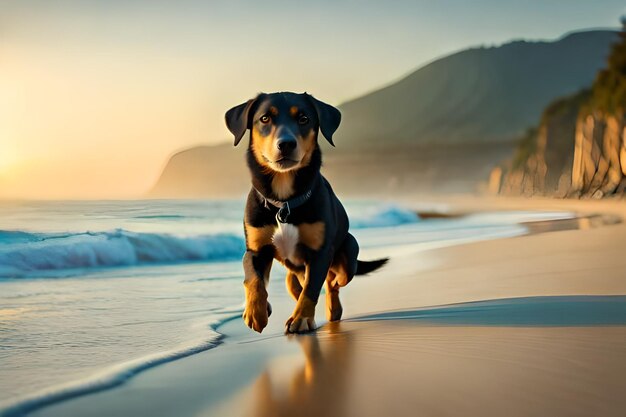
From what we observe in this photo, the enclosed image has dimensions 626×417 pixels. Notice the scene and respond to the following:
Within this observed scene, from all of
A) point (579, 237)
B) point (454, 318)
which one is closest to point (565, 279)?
point (454, 318)

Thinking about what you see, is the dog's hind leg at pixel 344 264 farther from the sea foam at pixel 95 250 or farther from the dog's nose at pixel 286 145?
the sea foam at pixel 95 250

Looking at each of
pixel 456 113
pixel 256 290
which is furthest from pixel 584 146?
pixel 456 113

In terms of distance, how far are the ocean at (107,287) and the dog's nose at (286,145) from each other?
3.49ft

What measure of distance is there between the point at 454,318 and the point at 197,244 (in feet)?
21.9

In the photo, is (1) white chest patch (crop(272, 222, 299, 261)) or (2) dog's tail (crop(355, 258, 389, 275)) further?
(2) dog's tail (crop(355, 258, 389, 275))

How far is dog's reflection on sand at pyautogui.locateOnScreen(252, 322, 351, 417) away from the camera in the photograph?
2215mm

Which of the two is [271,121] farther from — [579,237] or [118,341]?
[579,237]

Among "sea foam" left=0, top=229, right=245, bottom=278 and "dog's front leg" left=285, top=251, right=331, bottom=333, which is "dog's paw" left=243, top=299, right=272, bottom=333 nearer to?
"dog's front leg" left=285, top=251, right=331, bottom=333

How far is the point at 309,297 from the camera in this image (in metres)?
3.88

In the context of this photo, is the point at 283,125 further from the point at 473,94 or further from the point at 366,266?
the point at 473,94

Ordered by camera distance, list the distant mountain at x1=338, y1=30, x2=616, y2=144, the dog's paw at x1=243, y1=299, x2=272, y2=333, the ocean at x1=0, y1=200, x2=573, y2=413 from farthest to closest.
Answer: the distant mountain at x1=338, y1=30, x2=616, y2=144 < the dog's paw at x1=243, y1=299, x2=272, y2=333 < the ocean at x1=0, y1=200, x2=573, y2=413

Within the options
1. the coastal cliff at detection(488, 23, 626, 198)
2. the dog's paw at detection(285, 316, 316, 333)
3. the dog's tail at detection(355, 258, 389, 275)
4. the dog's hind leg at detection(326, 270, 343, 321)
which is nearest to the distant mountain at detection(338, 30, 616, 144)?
the coastal cliff at detection(488, 23, 626, 198)

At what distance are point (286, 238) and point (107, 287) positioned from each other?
2.96 metres

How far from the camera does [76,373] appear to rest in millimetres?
2984
